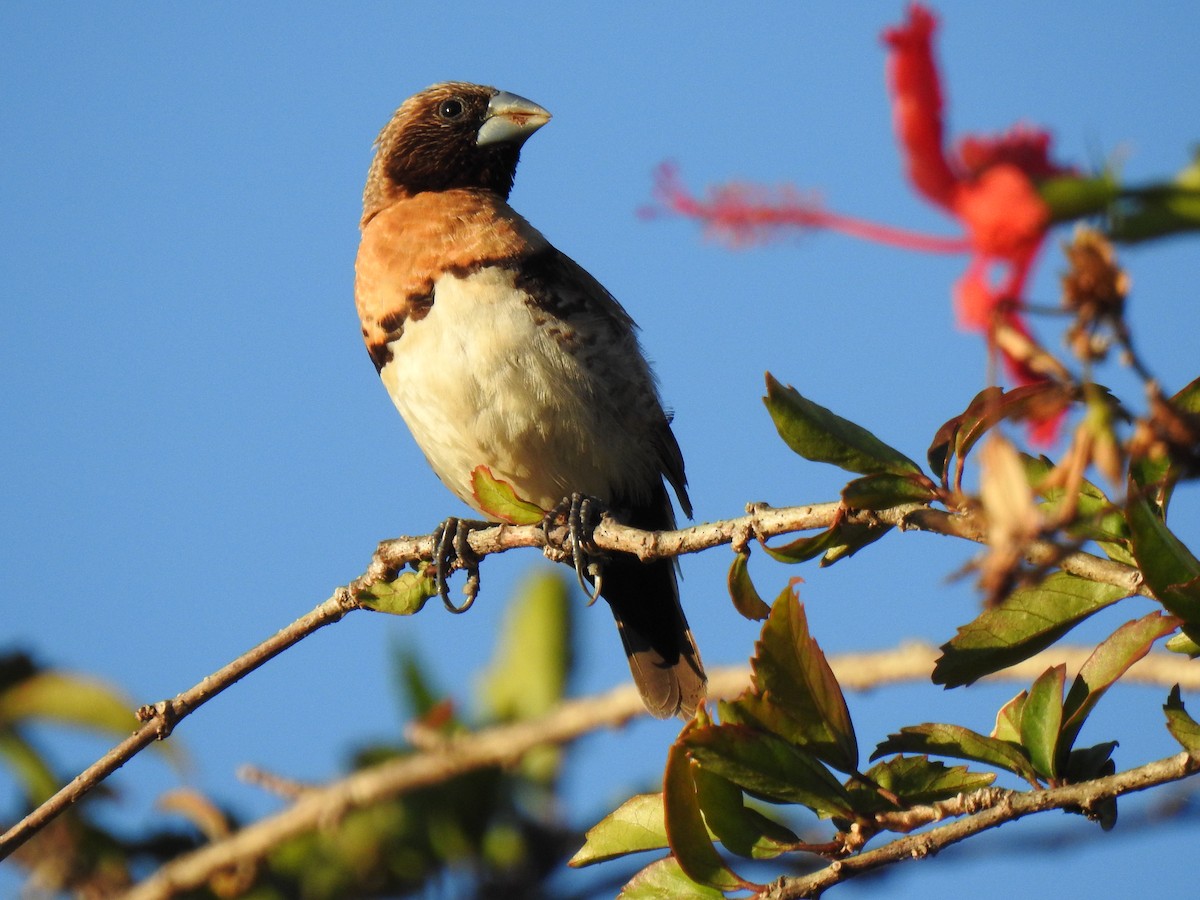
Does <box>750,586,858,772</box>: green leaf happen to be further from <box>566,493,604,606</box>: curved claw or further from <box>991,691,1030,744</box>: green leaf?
<box>566,493,604,606</box>: curved claw

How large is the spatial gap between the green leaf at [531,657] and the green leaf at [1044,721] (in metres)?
3.72

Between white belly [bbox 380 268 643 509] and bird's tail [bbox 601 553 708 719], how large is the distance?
0.52 meters

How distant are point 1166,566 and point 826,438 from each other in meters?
0.55

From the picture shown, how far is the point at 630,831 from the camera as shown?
243 cm

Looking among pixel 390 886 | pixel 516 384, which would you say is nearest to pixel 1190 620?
pixel 516 384

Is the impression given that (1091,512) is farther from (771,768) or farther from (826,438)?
(771,768)

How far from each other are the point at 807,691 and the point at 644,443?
124 inches

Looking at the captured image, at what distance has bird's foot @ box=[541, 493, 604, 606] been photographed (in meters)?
4.20

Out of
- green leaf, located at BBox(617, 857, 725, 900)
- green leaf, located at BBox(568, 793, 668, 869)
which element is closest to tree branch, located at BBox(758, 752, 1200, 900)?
green leaf, located at BBox(617, 857, 725, 900)

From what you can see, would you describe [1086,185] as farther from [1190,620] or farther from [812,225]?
[1190,620]

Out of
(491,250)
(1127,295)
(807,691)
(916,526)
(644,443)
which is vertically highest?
(491,250)

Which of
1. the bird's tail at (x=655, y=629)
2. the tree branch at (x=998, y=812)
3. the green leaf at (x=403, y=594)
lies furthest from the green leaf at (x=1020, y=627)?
the bird's tail at (x=655, y=629)

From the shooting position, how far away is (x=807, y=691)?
7.45 feet

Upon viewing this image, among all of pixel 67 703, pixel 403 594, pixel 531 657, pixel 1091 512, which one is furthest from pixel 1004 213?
pixel 531 657
